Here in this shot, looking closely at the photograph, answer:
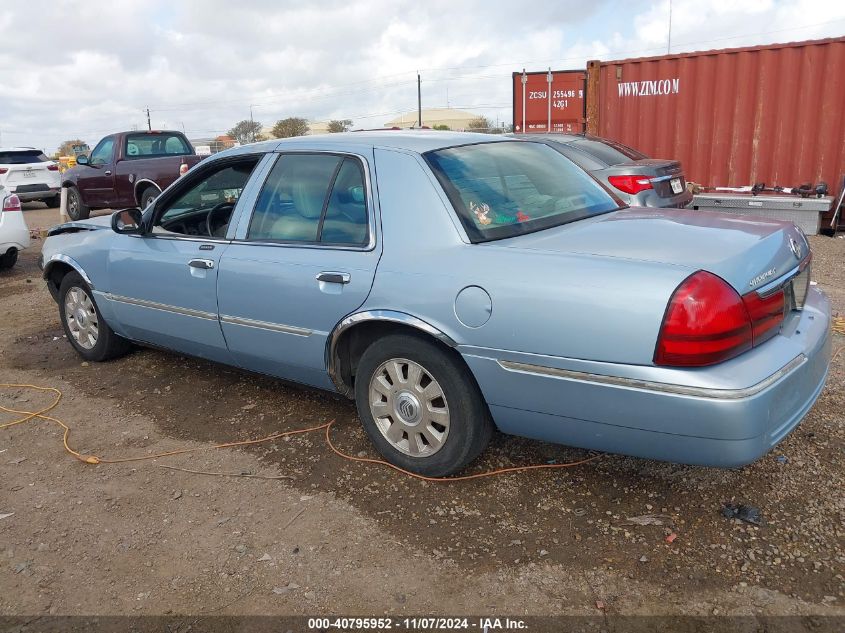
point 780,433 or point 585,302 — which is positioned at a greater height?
point 585,302

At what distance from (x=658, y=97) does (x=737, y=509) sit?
31.1 ft

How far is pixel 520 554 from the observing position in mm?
2762

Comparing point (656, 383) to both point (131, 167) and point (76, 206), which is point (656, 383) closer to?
point (131, 167)

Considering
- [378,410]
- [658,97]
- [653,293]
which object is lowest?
[378,410]

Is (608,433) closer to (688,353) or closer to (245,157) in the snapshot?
(688,353)

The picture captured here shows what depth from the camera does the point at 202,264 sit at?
398 cm

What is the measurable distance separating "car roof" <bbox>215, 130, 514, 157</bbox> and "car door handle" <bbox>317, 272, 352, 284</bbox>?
68 centimetres

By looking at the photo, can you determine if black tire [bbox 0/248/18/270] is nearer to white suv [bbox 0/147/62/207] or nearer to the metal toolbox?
white suv [bbox 0/147/62/207]

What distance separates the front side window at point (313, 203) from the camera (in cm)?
346

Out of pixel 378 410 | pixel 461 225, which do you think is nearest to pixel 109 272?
pixel 378 410

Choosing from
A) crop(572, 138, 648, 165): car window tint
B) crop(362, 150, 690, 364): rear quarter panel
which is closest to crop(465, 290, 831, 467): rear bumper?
crop(362, 150, 690, 364): rear quarter panel

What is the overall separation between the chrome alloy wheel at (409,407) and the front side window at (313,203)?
2.18ft

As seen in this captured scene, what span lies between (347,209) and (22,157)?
16.4 m

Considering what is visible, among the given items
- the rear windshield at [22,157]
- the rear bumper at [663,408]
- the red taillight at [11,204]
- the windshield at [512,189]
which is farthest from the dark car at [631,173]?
the rear windshield at [22,157]
